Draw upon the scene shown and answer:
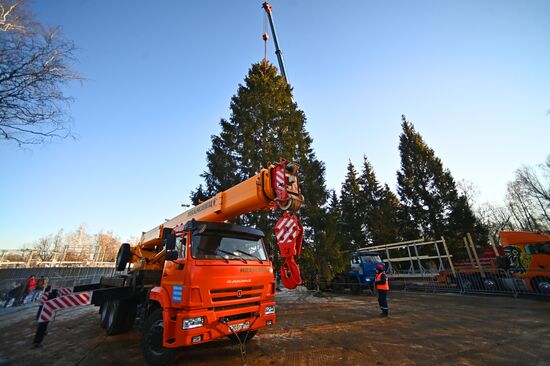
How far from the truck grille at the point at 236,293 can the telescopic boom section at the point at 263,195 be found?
156 cm

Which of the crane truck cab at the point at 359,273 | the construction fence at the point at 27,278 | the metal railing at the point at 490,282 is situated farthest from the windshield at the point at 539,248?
the construction fence at the point at 27,278

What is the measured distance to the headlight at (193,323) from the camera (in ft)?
12.3

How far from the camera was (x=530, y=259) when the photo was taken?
11.3m

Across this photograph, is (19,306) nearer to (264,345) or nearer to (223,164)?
(223,164)

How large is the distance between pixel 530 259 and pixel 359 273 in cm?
817

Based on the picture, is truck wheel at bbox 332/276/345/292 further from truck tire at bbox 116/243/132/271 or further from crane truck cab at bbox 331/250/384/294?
truck tire at bbox 116/243/132/271

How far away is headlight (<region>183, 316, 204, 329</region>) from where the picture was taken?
375 cm

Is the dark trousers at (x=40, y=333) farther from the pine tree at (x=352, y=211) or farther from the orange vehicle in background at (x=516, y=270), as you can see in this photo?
the pine tree at (x=352, y=211)

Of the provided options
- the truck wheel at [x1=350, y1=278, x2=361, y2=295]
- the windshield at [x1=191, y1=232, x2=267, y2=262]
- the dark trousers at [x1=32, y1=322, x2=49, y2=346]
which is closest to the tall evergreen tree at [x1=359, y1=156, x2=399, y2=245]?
the truck wheel at [x1=350, y1=278, x2=361, y2=295]

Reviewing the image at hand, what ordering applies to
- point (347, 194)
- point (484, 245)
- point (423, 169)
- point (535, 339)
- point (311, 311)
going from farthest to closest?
point (347, 194) → point (423, 169) → point (484, 245) → point (311, 311) → point (535, 339)

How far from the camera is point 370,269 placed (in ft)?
47.7

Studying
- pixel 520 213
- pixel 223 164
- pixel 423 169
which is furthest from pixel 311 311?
pixel 520 213

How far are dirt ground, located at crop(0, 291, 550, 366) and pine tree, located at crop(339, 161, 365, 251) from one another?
2164cm

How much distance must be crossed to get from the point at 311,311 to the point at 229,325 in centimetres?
607
